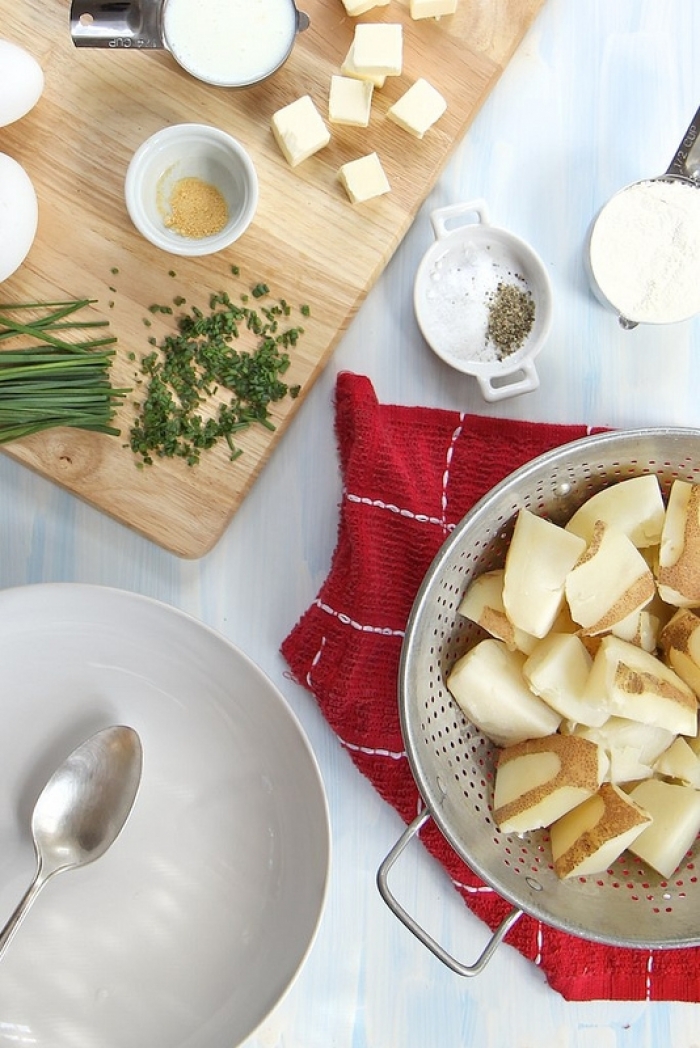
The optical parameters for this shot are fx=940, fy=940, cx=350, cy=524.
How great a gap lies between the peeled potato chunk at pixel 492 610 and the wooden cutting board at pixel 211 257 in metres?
0.31

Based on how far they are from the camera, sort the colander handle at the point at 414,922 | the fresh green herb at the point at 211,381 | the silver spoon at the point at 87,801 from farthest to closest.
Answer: the fresh green herb at the point at 211,381, the silver spoon at the point at 87,801, the colander handle at the point at 414,922

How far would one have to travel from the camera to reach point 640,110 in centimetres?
127

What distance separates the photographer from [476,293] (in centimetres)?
120

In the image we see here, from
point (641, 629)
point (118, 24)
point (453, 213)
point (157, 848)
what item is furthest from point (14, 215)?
point (641, 629)

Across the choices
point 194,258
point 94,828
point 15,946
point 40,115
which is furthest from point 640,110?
point 15,946

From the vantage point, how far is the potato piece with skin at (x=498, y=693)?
1.05 metres

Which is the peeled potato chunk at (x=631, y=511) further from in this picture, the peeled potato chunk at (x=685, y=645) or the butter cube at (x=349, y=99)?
the butter cube at (x=349, y=99)

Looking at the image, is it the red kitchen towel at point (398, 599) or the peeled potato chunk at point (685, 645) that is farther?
the red kitchen towel at point (398, 599)

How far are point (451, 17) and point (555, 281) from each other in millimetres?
352

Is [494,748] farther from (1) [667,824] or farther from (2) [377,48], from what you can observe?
(2) [377,48]

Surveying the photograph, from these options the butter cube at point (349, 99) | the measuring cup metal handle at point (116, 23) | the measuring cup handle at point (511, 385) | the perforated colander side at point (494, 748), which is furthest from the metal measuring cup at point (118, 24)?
the perforated colander side at point (494, 748)

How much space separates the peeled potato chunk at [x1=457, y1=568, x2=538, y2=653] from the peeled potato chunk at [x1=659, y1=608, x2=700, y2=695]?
6.3 inches

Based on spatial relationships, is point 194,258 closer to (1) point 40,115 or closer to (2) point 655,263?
(1) point 40,115

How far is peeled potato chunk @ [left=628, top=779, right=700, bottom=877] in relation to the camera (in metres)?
1.06
